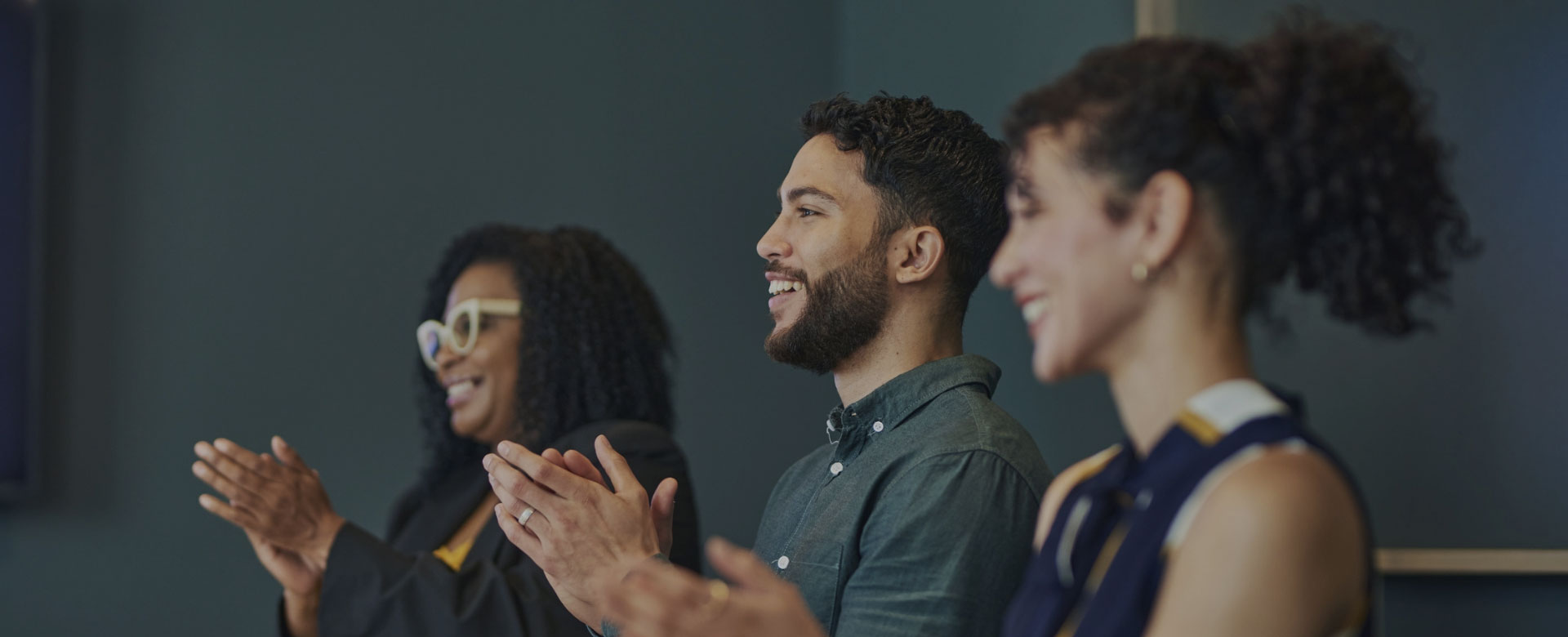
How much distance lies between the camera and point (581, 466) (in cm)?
155

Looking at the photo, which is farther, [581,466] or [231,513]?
[231,513]

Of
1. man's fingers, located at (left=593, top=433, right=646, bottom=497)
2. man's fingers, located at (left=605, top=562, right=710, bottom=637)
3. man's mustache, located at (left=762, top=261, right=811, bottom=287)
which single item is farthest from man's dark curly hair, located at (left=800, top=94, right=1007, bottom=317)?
man's fingers, located at (left=605, top=562, right=710, bottom=637)

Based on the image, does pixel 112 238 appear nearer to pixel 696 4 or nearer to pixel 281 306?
pixel 281 306

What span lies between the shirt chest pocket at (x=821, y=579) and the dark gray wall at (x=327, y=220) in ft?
5.75

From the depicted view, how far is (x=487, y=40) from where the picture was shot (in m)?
3.25

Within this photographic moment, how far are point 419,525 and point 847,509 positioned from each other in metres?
1.28

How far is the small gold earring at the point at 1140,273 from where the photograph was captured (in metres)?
0.95

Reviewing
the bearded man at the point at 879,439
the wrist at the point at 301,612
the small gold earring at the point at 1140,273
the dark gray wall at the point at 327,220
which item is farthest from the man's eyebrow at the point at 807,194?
the dark gray wall at the point at 327,220

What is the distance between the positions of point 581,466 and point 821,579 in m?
0.32

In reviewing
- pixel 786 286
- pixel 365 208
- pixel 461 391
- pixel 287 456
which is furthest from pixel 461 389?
pixel 786 286

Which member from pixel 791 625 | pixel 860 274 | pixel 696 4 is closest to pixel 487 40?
pixel 696 4

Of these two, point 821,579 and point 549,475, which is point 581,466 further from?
point 821,579

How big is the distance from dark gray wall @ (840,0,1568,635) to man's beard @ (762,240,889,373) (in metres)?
0.63

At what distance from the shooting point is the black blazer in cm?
202
